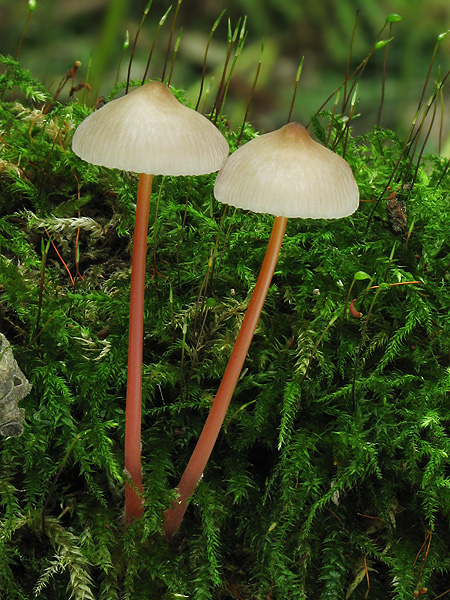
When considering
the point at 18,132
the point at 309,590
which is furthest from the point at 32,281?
the point at 309,590

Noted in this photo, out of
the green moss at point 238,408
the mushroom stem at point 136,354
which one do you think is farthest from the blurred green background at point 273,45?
the mushroom stem at point 136,354

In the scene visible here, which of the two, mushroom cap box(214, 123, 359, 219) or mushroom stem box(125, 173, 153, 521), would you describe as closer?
mushroom cap box(214, 123, 359, 219)

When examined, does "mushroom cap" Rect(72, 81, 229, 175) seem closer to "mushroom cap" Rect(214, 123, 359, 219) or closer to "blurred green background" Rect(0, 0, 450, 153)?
"mushroom cap" Rect(214, 123, 359, 219)

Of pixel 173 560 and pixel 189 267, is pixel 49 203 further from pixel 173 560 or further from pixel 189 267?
pixel 173 560

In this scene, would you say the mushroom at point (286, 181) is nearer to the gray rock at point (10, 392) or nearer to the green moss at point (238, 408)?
the green moss at point (238, 408)

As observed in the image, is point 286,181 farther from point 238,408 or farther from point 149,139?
point 238,408

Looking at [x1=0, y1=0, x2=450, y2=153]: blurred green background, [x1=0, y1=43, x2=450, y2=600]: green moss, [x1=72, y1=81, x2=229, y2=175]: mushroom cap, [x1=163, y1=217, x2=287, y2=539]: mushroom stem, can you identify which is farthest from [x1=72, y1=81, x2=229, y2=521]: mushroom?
[x1=0, y1=0, x2=450, y2=153]: blurred green background
